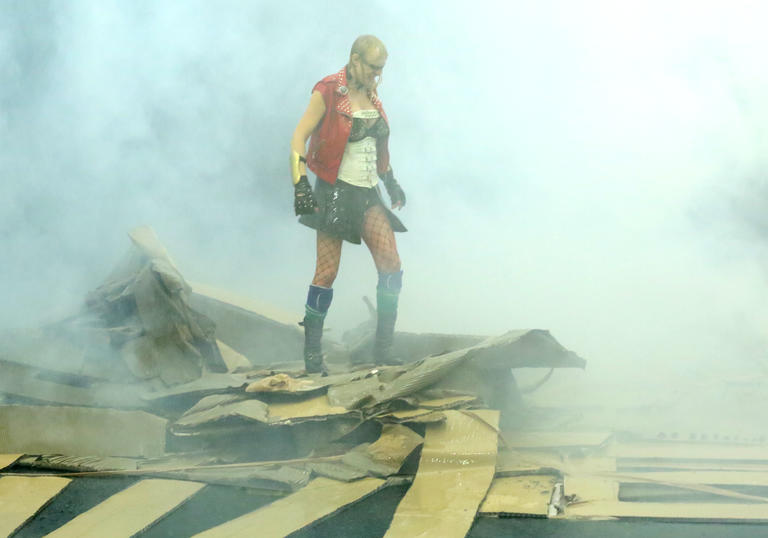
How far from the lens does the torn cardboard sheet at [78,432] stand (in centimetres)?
445

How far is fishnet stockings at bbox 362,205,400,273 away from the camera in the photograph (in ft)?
17.0

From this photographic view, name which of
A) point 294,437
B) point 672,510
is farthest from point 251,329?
point 672,510

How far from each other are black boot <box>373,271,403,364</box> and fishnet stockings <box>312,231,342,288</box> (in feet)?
0.85

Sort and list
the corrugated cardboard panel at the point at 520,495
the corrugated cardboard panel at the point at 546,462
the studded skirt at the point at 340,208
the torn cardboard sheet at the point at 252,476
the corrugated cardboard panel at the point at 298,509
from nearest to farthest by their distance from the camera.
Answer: the corrugated cardboard panel at the point at 298,509 → the corrugated cardboard panel at the point at 520,495 → the torn cardboard sheet at the point at 252,476 → the corrugated cardboard panel at the point at 546,462 → the studded skirt at the point at 340,208

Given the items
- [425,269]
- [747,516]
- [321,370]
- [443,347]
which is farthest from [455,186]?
[747,516]

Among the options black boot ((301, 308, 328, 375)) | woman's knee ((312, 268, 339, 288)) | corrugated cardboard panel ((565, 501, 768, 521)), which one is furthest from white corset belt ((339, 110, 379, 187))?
corrugated cardboard panel ((565, 501, 768, 521))

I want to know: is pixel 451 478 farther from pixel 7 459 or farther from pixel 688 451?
pixel 7 459

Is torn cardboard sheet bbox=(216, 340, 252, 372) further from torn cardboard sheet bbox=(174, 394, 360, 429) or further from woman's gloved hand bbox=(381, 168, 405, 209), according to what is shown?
woman's gloved hand bbox=(381, 168, 405, 209)

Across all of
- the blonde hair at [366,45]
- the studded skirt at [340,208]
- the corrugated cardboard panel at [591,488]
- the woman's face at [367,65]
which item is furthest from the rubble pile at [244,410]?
the blonde hair at [366,45]

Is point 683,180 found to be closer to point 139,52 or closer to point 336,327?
point 336,327

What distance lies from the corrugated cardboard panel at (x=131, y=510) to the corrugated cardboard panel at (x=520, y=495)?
1.18 m

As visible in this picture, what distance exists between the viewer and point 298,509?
145 inches

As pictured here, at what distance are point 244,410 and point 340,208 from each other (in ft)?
4.03

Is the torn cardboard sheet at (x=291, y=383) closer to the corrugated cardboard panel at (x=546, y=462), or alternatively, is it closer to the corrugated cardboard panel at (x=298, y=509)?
the corrugated cardboard panel at (x=298, y=509)
